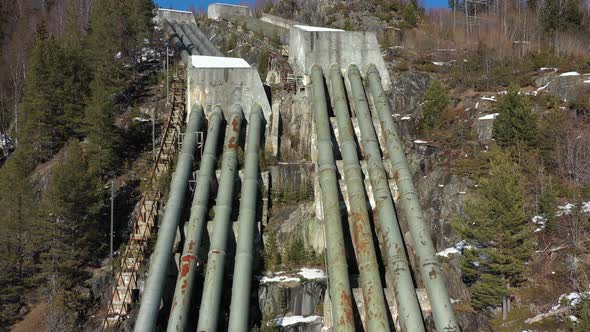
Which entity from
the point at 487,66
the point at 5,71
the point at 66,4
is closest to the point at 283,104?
the point at 487,66

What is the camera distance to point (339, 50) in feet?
88.5

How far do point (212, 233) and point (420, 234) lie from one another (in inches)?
308

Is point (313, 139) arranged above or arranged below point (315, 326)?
above

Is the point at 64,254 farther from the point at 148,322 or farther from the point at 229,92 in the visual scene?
the point at 229,92

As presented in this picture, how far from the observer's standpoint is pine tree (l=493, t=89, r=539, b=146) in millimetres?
22734

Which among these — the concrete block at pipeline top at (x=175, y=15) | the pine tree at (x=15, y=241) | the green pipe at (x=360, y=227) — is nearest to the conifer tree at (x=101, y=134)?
the pine tree at (x=15, y=241)

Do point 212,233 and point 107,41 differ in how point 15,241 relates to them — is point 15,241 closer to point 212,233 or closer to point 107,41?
point 212,233

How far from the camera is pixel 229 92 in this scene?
25.2 meters

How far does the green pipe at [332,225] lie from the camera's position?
15109 mm

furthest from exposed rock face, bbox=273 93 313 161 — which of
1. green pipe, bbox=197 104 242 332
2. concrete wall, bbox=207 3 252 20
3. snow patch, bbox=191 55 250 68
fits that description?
concrete wall, bbox=207 3 252 20

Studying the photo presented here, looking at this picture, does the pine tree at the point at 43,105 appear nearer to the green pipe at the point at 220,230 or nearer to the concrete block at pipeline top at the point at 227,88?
the concrete block at pipeline top at the point at 227,88

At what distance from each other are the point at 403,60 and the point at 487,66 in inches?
240

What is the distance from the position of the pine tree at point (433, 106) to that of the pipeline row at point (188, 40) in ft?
60.7

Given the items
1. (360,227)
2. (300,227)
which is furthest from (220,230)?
(360,227)
